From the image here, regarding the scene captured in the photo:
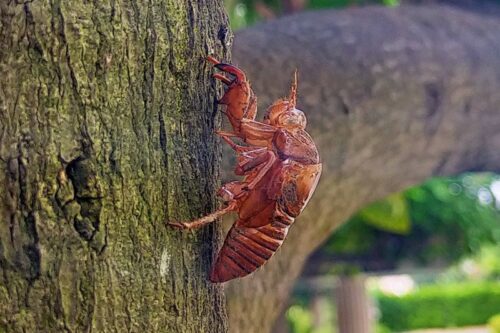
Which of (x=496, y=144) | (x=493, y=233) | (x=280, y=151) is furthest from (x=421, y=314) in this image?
(x=280, y=151)

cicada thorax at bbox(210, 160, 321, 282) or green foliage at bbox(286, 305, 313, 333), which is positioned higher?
cicada thorax at bbox(210, 160, 321, 282)

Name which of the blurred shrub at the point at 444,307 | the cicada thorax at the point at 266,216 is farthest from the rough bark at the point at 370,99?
the blurred shrub at the point at 444,307

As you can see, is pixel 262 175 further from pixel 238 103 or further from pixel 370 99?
pixel 370 99

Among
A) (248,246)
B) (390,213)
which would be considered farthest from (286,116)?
(390,213)

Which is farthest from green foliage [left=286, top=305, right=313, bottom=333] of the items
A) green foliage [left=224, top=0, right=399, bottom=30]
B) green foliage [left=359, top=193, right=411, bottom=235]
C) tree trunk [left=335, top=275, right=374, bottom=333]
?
green foliage [left=224, top=0, right=399, bottom=30]

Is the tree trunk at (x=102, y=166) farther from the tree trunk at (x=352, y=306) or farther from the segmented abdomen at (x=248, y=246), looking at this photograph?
the tree trunk at (x=352, y=306)

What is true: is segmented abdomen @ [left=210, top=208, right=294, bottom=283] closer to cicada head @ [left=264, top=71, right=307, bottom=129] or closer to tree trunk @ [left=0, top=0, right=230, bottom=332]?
tree trunk @ [left=0, top=0, right=230, bottom=332]
